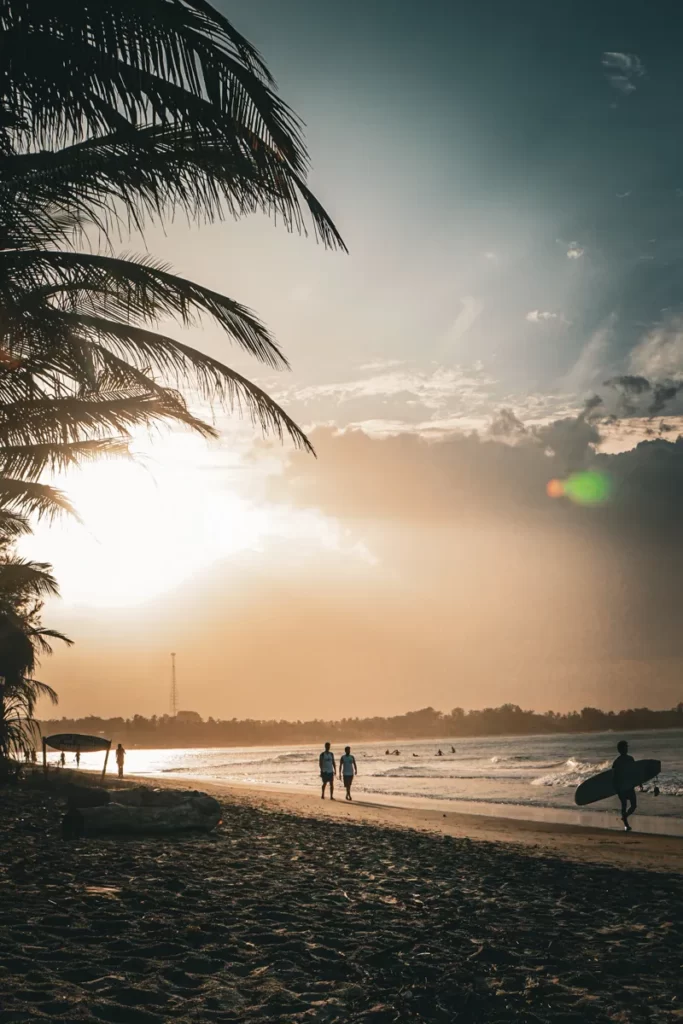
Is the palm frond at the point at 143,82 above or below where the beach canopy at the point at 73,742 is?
above

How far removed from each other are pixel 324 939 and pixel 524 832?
12.2 metres

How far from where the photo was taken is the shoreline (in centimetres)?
1161

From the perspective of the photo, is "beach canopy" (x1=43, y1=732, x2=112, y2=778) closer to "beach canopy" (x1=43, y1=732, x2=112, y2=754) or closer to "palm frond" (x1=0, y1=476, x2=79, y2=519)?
"beach canopy" (x1=43, y1=732, x2=112, y2=754)

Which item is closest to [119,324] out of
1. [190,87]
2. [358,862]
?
[190,87]

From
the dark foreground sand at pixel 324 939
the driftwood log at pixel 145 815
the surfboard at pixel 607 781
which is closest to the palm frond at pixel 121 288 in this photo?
the dark foreground sand at pixel 324 939

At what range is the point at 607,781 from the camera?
19.5 meters

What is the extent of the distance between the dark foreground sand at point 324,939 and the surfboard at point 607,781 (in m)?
6.15

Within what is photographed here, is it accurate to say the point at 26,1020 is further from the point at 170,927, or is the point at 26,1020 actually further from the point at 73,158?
the point at 73,158

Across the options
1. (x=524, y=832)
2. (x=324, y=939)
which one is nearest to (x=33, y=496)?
(x=324, y=939)

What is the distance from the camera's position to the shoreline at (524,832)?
1161 centimetres

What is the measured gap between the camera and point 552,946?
550 cm

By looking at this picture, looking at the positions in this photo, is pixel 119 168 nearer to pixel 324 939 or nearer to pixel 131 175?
pixel 131 175

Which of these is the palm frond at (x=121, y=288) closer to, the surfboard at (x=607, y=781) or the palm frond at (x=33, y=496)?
the palm frond at (x=33, y=496)

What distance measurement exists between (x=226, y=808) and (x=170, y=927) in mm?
13897
